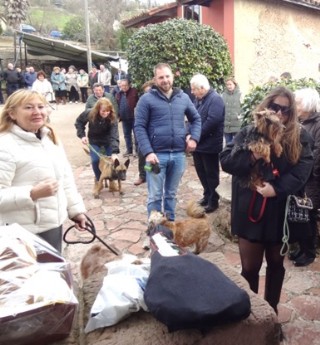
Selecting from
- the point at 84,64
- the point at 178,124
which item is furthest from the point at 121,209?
the point at 84,64

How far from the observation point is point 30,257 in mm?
1742

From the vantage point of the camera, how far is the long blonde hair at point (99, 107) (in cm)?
630

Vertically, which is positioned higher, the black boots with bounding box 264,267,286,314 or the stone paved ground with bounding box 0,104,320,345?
the black boots with bounding box 264,267,286,314

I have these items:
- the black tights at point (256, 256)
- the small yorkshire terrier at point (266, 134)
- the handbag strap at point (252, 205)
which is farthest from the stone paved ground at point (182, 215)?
the small yorkshire terrier at point (266, 134)

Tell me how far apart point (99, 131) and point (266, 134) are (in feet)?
14.4

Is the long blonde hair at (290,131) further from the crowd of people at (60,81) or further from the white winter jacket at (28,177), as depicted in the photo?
the crowd of people at (60,81)

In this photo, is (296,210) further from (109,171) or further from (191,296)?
(109,171)

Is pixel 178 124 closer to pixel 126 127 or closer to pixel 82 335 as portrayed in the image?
pixel 82 335

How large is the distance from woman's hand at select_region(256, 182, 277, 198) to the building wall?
944 cm

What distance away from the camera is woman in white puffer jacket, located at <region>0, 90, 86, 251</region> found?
95.0 inches

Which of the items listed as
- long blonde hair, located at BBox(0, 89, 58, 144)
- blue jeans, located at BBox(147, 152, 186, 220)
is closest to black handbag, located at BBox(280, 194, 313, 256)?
long blonde hair, located at BBox(0, 89, 58, 144)

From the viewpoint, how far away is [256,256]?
284 centimetres

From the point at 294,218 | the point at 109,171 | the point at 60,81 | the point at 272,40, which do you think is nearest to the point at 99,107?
the point at 109,171

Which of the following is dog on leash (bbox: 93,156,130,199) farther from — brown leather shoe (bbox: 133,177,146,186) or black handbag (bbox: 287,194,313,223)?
black handbag (bbox: 287,194,313,223)
